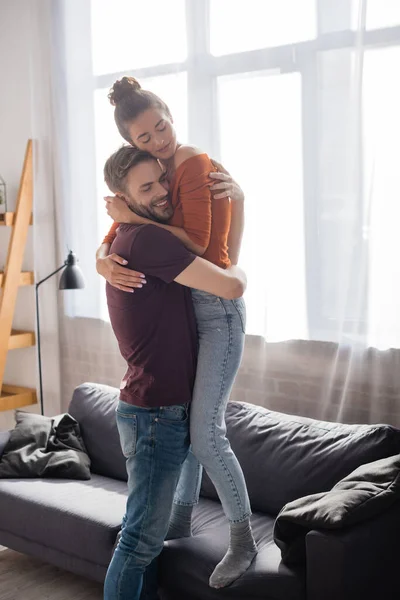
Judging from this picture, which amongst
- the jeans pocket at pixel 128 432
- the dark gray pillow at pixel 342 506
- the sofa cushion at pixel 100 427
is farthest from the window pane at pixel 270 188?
the jeans pocket at pixel 128 432

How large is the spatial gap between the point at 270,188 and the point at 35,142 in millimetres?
1767

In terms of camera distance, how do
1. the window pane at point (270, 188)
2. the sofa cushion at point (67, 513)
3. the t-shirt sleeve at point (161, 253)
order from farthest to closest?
the window pane at point (270, 188) < the sofa cushion at point (67, 513) < the t-shirt sleeve at point (161, 253)

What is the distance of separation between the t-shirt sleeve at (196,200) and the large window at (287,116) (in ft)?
3.55

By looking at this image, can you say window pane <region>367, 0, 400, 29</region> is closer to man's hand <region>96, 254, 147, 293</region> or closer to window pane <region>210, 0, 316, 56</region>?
window pane <region>210, 0, 316, 56</region>

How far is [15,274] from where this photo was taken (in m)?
4.88

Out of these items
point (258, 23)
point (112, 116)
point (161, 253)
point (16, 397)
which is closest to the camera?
point (161, 253)

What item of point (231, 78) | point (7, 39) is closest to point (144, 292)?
point (231, 78)

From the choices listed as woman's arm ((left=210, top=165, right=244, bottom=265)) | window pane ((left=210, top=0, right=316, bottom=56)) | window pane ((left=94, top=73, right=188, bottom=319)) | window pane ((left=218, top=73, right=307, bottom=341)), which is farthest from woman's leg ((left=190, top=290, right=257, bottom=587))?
window pane ((left=94, top=73, right=188, bottom=319))

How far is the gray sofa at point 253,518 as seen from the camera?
2.59 metres

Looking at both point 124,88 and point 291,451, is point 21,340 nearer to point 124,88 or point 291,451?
point 291,451

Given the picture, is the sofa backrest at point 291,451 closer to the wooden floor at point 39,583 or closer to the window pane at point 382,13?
the wooden floor at point 39,583

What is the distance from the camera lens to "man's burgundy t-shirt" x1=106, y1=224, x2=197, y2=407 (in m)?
2.53

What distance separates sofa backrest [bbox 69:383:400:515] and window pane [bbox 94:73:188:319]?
4.77 ft

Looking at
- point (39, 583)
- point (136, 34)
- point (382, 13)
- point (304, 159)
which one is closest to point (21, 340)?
point (39, 583)
